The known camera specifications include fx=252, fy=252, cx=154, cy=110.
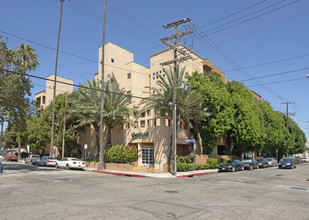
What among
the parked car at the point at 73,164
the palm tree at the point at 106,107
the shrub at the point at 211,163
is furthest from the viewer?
the shrub at the point at 211,163

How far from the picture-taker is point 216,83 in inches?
1302

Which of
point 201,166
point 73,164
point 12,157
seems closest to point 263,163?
point 201,166

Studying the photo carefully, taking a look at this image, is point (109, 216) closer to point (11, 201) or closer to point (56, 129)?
point (11, 201)

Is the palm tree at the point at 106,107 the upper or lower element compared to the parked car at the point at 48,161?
upper

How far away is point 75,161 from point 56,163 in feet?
13.1

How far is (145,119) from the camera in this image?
30500mm

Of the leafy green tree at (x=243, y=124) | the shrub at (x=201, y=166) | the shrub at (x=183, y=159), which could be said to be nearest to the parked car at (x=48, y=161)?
the shrub at (x=183, y=159)

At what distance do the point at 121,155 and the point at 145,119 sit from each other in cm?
538

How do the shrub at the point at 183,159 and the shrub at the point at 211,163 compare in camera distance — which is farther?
the shrub at the point at 211,163

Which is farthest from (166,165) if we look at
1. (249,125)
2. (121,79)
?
(121,79)

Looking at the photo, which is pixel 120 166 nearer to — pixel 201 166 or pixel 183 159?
pixel 183 159

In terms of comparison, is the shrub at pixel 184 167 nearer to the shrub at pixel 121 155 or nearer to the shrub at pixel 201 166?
the shrub at pixel 201 166

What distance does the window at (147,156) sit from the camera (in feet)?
96.8

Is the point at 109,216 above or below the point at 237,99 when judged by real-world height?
below
